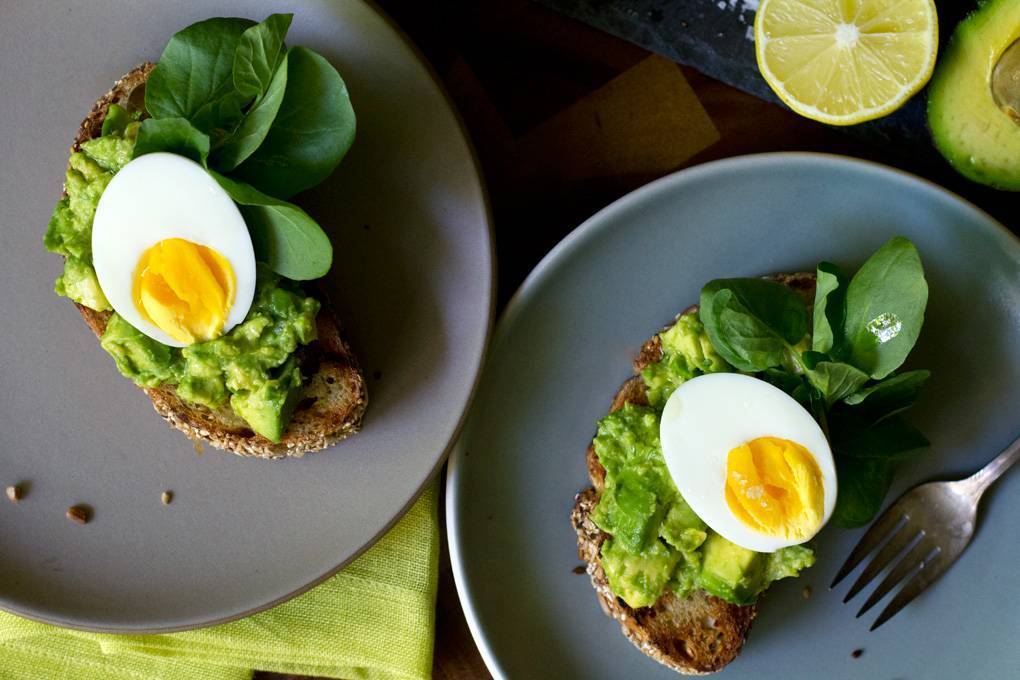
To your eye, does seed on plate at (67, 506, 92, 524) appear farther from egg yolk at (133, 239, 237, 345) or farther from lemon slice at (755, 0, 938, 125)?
lemon slice at (755, 0, 938, 125)

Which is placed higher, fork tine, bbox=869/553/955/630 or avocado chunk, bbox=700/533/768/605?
avocado chunk, bbox=700/533/768/605

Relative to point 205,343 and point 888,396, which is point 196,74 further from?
point 888,396

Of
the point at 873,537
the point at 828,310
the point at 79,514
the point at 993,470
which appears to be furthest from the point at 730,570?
the point at 79,514

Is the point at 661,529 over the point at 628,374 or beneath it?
beneath

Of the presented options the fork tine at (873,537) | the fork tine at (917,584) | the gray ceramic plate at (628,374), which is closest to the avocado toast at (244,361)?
the gray ceramic plate at (628,374)

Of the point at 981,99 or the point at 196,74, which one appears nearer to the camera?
the point at 196,74

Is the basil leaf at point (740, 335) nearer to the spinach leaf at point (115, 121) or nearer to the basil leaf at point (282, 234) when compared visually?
the basil leaf at point (282, 234)

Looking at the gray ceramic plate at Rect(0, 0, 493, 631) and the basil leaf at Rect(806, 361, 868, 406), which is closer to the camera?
the basil leaf at Rect(806, 361, 868, 406)

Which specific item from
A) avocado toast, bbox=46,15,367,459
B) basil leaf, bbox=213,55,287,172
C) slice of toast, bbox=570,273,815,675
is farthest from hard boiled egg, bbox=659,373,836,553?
basil leaf, bbox=213,55,287,172
